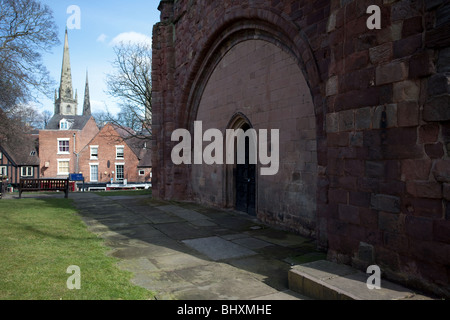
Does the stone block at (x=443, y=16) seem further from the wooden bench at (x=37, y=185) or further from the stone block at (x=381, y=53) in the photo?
the wooden bench at (x=37, y=185)

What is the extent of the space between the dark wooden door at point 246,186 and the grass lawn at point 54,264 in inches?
176

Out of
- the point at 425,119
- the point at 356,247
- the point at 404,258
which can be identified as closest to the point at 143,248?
the point at 356,247

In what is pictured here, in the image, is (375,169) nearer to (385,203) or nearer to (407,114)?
(385,203)

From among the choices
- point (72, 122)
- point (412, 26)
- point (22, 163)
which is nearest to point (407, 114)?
point (412, 26)

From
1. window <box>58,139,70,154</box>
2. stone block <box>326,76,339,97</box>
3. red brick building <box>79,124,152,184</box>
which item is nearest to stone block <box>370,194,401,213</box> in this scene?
stone block <box>326,76,339,97</box>

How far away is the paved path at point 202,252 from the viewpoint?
413cm

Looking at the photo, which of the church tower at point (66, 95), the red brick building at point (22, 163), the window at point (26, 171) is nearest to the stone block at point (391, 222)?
the red brick building at point (22, 163)

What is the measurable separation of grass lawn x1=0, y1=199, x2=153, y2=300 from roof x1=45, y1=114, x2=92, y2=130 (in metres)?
38.2

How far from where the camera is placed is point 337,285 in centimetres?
362

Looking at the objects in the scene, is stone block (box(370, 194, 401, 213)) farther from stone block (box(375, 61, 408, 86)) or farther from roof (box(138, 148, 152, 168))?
roof (box(138, 148, 152, 168))

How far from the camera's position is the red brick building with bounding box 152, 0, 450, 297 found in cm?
345

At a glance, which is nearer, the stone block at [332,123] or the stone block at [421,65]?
the stone block at [421,65]

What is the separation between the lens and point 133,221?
8773 millimetres

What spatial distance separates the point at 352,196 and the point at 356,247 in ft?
2.19
